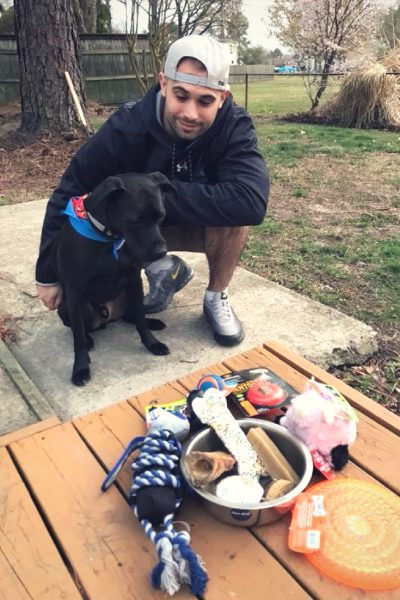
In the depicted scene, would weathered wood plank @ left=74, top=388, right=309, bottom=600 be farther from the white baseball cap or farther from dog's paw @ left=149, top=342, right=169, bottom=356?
the white baseball cap

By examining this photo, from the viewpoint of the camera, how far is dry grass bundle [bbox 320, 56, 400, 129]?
1002 centimetres

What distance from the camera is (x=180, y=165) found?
2.49 meters

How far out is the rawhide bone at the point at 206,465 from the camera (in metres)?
1.40

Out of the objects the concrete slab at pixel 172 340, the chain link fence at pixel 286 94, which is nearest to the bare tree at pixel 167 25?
the chain link fence at pixel 286 94

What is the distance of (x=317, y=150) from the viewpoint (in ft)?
24.9

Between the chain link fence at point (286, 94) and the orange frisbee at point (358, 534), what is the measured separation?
10.7m

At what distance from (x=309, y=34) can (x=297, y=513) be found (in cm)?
1710

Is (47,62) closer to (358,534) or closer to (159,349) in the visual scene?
(159,349)

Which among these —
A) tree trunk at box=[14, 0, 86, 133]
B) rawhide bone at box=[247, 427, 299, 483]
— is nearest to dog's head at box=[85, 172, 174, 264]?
rawhide bone at box=[247, 427, 299, 483]

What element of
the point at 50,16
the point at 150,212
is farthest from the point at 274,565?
the point at 50,16

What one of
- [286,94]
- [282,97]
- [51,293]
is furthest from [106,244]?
[286,94]

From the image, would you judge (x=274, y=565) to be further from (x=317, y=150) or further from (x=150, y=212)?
(x=317, y=150)

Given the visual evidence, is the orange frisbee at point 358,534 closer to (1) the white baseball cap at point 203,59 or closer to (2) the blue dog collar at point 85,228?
(2) the blue dog collar at point 85,228

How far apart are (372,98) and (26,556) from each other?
1054 centimetres
